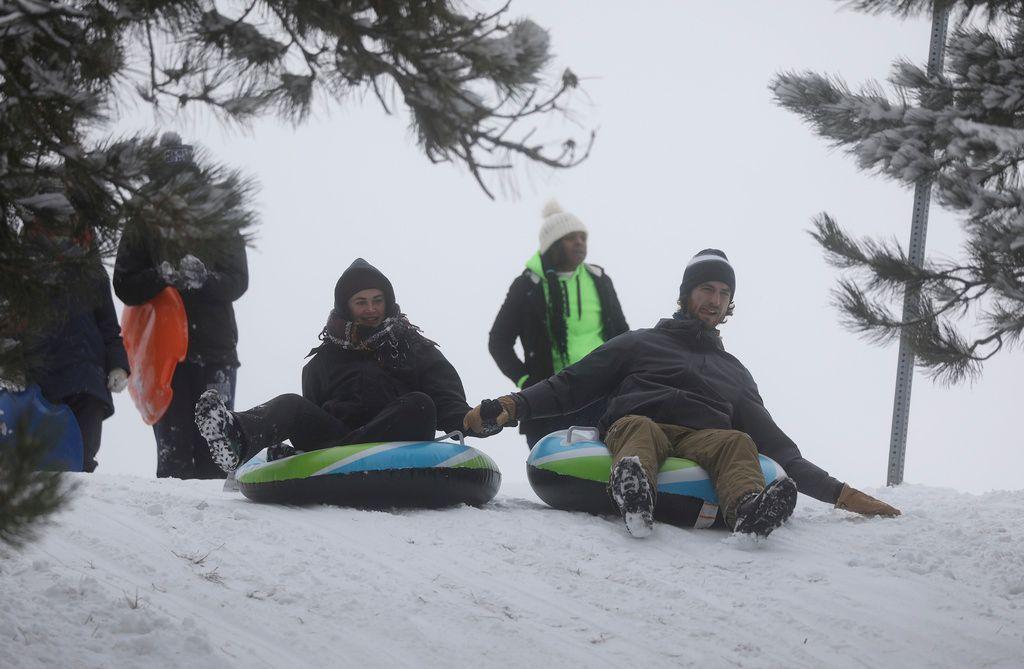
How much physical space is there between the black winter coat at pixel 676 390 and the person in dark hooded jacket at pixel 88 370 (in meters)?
1.90

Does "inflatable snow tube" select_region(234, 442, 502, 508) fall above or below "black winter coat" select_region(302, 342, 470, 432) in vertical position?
below

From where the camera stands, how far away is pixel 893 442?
588 cm

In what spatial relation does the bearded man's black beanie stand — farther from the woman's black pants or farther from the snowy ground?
the woman's black pants

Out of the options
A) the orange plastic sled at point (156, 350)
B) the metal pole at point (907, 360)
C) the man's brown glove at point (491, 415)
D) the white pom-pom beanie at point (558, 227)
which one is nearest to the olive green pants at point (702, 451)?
the man's brown glove at point (491, 415)

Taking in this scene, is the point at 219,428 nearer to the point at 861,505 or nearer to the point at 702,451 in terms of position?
the point at 702,451

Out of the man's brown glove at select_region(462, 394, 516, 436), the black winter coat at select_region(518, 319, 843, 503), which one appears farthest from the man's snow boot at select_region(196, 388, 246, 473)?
the black winter coat at select_region(518, 319, 843, 503)

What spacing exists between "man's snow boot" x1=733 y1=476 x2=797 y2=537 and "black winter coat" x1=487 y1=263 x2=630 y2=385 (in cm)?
173

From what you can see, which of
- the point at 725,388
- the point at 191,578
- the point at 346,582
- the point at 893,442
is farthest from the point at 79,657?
the point at 893,442

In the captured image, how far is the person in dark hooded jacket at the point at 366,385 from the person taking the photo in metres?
4.26

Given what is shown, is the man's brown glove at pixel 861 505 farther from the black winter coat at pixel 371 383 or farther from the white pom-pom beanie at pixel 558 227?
the white pom-pom beanie at pixel 558 227

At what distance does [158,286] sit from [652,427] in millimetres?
2295

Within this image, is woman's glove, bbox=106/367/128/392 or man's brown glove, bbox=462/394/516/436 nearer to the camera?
man's brown glove, bbox=462/394/516/436

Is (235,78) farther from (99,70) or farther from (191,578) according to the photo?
(191,578)

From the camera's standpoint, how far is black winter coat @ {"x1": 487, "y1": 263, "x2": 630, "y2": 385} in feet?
16.9
